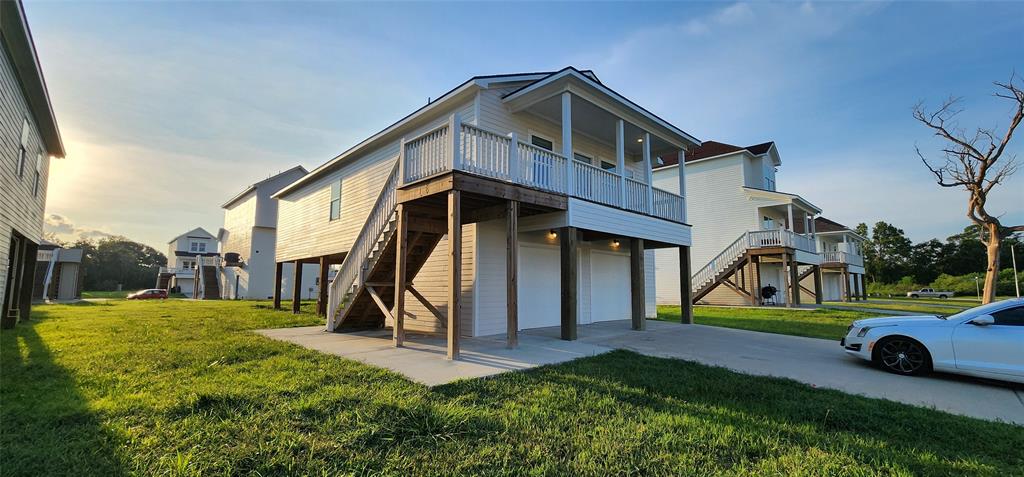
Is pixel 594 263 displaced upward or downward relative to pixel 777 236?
downward

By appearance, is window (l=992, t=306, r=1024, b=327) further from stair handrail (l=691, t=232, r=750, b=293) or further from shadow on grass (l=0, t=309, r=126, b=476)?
stair handrail (l=691, t=232, r=750, b=293)

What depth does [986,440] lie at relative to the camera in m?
3.57

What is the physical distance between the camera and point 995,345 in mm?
5355

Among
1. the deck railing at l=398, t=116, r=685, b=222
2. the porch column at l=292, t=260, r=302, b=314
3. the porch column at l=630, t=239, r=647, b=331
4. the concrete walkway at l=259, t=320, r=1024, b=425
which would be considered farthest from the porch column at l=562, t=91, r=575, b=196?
the porch column at l=292, t=260, r=302, b=314

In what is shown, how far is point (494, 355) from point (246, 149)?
43.0 feet

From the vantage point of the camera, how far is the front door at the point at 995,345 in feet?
17.1

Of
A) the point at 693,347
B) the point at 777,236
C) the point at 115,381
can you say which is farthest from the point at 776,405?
the point at 777,236

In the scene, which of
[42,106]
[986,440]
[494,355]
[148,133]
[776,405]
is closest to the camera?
[986,440]

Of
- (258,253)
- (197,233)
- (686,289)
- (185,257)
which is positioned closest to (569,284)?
(686,289)

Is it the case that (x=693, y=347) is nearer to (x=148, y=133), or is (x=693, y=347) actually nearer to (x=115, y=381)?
(x=115, y=381)

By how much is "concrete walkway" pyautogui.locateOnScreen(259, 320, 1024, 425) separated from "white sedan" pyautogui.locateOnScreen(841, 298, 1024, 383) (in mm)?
215

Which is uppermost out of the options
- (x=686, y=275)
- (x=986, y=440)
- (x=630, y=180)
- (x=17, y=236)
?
(x=630, y=180)

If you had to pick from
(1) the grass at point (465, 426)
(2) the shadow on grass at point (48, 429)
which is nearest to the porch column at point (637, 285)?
(1) the grass at point (465, 426)

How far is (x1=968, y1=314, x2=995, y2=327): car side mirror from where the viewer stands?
5.43 m
